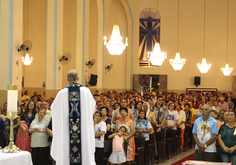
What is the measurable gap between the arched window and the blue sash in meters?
19.0

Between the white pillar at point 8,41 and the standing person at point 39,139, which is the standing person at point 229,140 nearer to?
the standing person at point 39,139

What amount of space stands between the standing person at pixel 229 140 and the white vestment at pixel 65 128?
269 cm

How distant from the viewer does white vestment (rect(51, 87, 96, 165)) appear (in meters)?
4.60

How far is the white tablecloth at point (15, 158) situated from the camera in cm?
379

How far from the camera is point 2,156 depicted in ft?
12.7

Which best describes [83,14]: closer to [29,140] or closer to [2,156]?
[29,140]

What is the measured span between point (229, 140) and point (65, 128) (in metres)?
3.22

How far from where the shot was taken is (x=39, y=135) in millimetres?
6367

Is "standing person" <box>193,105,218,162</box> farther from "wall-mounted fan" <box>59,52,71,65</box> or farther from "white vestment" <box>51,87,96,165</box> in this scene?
"wall-mounted fan" <box>59,52,71,65</box>

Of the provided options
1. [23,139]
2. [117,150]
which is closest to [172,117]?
[117,150]

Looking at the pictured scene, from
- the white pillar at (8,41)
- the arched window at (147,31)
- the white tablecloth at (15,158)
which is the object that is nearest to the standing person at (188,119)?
the white pillar at (8,41)

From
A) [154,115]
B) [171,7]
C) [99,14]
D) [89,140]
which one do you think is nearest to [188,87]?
[171,7]

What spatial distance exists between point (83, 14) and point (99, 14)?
2705 millimetres

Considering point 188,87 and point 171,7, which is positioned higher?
point 171,7
